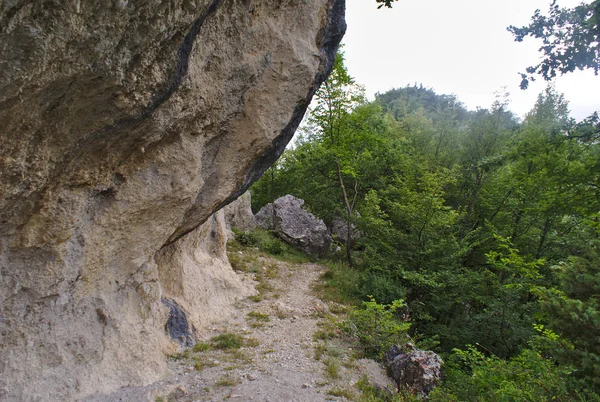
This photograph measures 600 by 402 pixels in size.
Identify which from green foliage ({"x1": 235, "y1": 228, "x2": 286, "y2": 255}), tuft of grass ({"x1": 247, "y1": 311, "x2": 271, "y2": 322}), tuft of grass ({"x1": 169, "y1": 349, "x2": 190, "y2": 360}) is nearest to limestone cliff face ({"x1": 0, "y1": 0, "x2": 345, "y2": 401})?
tuft of grass ({"x1": 169, "y1": 349, "x2": 190, "y2": 360})

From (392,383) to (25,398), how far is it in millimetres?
5273

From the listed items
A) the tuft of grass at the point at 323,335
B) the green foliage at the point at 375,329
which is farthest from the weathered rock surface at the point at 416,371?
the tuft of grass at the point at 323,335

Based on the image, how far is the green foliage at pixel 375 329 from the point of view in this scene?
7152 millimetres

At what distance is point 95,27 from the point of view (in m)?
2.69

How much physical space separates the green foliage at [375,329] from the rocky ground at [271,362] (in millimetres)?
276

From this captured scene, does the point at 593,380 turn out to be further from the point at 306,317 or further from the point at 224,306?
the point at 224,306

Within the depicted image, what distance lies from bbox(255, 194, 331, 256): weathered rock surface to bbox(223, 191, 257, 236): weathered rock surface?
687mm

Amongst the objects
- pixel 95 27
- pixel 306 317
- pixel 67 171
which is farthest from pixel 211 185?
pixel 306 317

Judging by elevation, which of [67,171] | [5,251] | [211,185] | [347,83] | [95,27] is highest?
[347,83]

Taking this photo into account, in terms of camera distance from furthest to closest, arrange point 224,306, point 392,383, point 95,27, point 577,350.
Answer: point 224,306, point 392,383, point 577,350, point 95,27

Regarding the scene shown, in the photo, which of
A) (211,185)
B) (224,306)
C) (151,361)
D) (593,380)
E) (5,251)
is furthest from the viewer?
(224,306)

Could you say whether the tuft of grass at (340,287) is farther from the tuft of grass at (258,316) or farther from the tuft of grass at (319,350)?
the tuft of grass at (319,350)

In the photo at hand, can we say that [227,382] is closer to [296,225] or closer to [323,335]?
[323,335]

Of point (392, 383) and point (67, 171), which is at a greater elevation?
point (67, 171)
